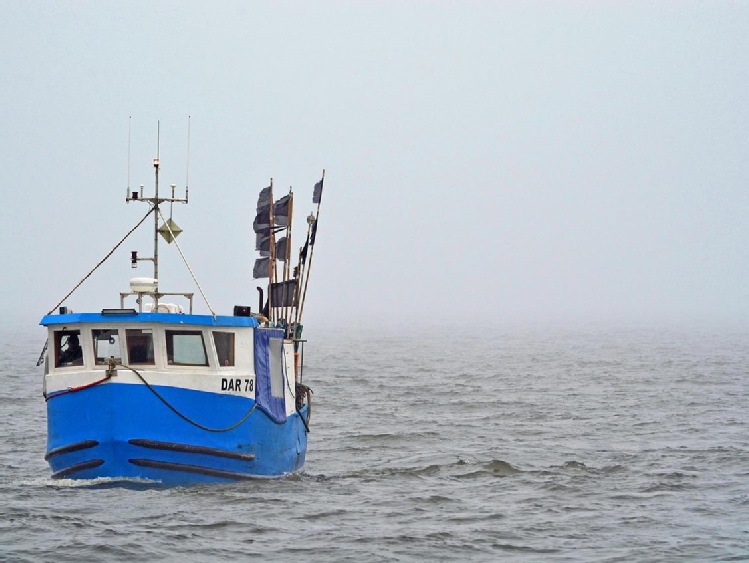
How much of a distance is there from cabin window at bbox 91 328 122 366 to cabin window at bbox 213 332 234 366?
1.81 meters

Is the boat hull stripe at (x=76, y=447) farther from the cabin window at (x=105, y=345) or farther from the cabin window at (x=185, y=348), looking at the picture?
the cabin window at (x=185, y=348)

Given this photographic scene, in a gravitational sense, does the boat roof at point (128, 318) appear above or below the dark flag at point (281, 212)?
below

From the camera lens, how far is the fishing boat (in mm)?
21203

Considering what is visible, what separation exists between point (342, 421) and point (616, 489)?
16093 millimetres

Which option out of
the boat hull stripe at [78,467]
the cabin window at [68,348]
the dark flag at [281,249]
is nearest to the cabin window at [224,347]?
the cabin window at [68,348]

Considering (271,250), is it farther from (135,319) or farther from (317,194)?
(135,319)

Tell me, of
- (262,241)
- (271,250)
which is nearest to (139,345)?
(271,250)

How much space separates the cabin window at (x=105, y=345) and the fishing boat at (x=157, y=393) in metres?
0.02

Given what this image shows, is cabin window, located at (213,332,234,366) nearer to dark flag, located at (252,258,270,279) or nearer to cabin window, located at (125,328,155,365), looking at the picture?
cabin window, located at (125,328,155,365)

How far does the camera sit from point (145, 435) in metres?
21.2

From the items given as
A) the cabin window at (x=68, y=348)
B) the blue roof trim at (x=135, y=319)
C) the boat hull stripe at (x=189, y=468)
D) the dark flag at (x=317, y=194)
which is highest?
the dark flag at (x=317, y=194)

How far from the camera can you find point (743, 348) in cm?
9219

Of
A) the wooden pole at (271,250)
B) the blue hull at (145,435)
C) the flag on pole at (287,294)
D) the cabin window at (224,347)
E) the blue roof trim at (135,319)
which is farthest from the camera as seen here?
the wooden pole at (271,250)

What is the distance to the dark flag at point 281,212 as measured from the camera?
94.7ft
